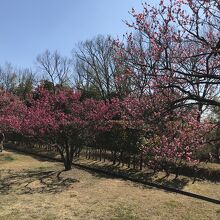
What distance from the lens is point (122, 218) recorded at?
8375mm

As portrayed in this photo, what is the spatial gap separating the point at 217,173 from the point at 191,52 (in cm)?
625

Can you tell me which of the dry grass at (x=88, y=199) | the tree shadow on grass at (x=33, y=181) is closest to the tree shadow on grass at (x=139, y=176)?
the dry grass at (x=88, y=199)

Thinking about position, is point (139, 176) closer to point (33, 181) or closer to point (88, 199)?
point (88, 199)

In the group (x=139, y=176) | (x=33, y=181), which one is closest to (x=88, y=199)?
(x=33, y=181)

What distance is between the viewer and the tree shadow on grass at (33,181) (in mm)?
11062

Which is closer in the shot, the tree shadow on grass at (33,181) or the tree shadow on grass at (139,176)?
the tree shadow on grass at (33,181)

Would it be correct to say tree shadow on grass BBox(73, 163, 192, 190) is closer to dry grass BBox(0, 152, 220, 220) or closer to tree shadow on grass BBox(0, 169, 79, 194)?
dry grass BBox(0, 152, 220, 220)

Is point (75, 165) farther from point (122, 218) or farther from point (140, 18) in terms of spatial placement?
point (140, 18)

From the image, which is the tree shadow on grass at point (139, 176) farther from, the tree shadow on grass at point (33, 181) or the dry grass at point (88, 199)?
the tree shadow on grass at point (33, 181)

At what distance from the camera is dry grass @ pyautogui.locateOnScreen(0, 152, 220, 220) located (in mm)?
8680

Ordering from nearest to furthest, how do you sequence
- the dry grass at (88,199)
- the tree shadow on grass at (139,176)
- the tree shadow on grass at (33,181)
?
1. the dry grass at (88,199)
2. the tree shadow on grass at (33,181)
3. the tree shadow on grass at (139,176)

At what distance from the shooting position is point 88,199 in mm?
10016

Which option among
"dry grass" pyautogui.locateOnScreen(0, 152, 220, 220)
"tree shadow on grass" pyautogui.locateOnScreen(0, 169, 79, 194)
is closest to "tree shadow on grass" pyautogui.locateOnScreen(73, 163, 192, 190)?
→ "dry grass" pyautogui.locateOnScreen(0, 152, 220, 220)

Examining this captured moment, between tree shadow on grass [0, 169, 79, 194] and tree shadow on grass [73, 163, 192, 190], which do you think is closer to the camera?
tree shadow on grass [0, 169, 79, 194]
